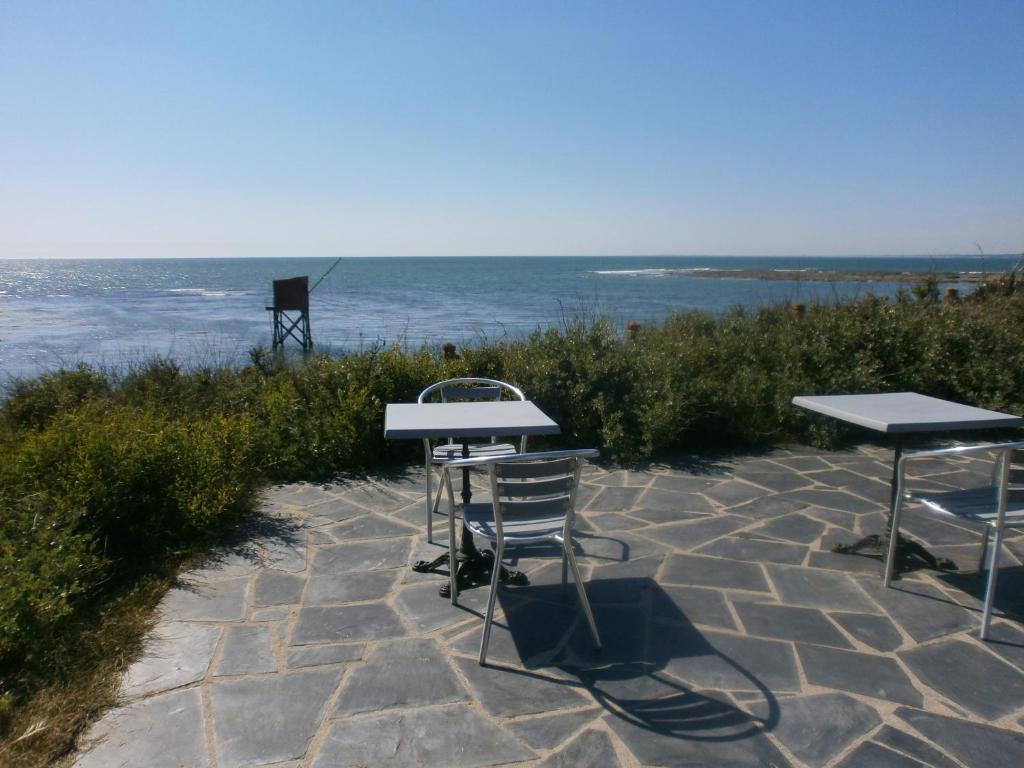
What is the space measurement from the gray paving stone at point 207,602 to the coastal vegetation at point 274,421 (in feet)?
0.30

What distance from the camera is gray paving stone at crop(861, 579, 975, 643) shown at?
119 inches

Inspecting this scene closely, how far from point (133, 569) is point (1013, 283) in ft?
41.5

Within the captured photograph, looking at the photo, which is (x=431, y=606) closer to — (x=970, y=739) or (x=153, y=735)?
(x=153, y=735)

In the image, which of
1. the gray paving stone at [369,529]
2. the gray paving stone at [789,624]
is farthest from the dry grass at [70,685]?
the gray paving stone at [789,624]

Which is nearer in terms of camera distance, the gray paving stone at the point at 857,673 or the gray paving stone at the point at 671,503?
the gray paving stone at the point at 857,673

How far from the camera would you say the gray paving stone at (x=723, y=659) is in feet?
8.68

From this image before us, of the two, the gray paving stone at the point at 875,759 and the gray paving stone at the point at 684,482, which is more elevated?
the gray paving stone at the point at 875,759

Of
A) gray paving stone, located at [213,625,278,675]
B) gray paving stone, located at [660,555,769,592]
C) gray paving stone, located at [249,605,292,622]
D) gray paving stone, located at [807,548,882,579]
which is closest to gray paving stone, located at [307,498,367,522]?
gray paving stone, located at [249,605,292,622]

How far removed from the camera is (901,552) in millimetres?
3797

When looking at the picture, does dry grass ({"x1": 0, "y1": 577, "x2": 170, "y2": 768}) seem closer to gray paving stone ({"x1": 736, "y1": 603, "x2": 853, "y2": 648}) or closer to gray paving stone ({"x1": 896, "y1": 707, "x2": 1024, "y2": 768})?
gray paving stone ({"x1": 736, "y1": 603, "x2": 853, "y2": 648})

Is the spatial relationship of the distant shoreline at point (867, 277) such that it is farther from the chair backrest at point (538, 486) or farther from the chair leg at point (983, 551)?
the chair backrest at point (538, 486)

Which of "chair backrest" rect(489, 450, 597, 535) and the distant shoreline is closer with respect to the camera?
"chair backrest" rect(489, 450, 597, 535)

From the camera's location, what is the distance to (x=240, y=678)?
268 cm

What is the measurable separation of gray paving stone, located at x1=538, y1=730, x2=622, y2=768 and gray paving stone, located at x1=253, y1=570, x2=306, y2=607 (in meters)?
1.63
